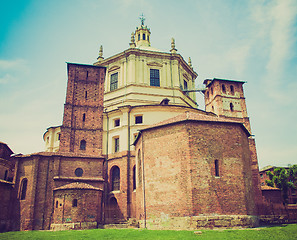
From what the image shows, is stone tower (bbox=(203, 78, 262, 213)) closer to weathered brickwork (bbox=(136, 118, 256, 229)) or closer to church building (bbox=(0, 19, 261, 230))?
church building (bbox=(0, 19, 261, 230))

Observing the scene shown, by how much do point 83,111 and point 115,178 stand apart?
8.00 meters

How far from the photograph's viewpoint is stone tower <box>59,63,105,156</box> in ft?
86.9

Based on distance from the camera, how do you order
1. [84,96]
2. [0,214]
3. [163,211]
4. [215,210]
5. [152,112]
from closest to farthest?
1. [215,210]
2. [163,211]
3. [0,214]
4. [152,112]
5. [84,96]

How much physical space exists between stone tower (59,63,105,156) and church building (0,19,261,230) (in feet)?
0.34

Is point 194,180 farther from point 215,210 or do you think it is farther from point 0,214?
point 0,214

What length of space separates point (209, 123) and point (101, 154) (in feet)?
44.3

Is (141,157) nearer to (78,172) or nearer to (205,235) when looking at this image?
(78,172)

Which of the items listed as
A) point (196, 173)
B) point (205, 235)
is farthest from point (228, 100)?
point (205, 235)

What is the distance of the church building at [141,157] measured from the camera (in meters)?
16.0

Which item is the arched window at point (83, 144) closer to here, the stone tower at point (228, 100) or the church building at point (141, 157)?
the church building at point (141, 157)

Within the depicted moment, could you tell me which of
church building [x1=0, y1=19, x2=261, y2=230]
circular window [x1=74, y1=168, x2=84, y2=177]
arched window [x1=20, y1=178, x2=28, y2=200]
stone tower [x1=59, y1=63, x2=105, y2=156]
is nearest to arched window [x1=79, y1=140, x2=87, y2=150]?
stone tower [x1=59, y1=63, x2=105, y2=156]

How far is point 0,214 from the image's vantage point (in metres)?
20.6

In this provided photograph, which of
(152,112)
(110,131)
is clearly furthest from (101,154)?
(152,112)

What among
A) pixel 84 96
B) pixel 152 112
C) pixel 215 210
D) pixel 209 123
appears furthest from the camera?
pixel 84 96
